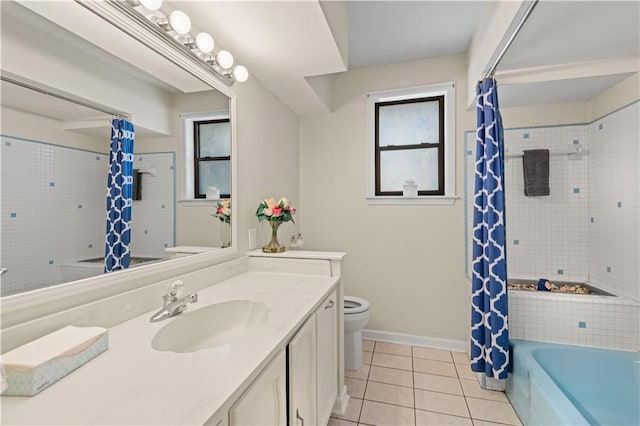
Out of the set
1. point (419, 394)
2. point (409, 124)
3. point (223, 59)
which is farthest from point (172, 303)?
point (409, 124)

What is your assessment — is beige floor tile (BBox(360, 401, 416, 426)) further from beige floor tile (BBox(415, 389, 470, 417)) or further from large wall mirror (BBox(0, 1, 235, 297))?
large wall mirror (BBox(0, 1, 235, 297))

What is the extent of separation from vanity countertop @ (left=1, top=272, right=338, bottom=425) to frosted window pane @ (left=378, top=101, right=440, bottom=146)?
7.46 ft

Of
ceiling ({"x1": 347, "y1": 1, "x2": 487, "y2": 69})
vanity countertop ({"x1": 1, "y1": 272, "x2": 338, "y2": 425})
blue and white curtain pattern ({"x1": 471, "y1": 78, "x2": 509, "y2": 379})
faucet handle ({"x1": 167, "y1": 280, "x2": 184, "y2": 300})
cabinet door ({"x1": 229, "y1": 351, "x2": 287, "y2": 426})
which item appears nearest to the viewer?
vanity countertop ({"x1": 1, "y1": 272, "x2": 338, "y2": 425})

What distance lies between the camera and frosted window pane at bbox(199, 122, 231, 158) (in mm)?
1539

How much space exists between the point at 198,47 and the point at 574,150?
9.43 feet

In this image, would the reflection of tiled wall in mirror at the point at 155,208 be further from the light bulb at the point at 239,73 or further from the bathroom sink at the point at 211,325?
the light bulb at the point at 239,73

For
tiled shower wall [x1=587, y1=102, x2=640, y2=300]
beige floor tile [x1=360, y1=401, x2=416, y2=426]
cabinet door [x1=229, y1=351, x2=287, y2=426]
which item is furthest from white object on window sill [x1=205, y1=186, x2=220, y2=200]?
tiled shower wall [x1=587, y1=102, x2=640, y2=300]

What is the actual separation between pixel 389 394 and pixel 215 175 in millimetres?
1808

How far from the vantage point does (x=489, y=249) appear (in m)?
1.91

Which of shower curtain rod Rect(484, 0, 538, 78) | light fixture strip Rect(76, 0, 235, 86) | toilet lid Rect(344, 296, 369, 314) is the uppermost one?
shower curtain rod Rect(484, 0, 538, 78)

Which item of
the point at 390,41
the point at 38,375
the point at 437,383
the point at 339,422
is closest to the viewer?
the point at 38,375

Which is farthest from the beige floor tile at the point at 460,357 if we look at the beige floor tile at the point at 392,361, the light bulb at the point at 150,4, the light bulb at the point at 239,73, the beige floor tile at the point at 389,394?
the light bulb at the point at 150,4

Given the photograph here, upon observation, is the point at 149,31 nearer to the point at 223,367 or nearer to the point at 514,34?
the point at 223,367

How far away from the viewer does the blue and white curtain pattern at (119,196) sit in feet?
3.46
